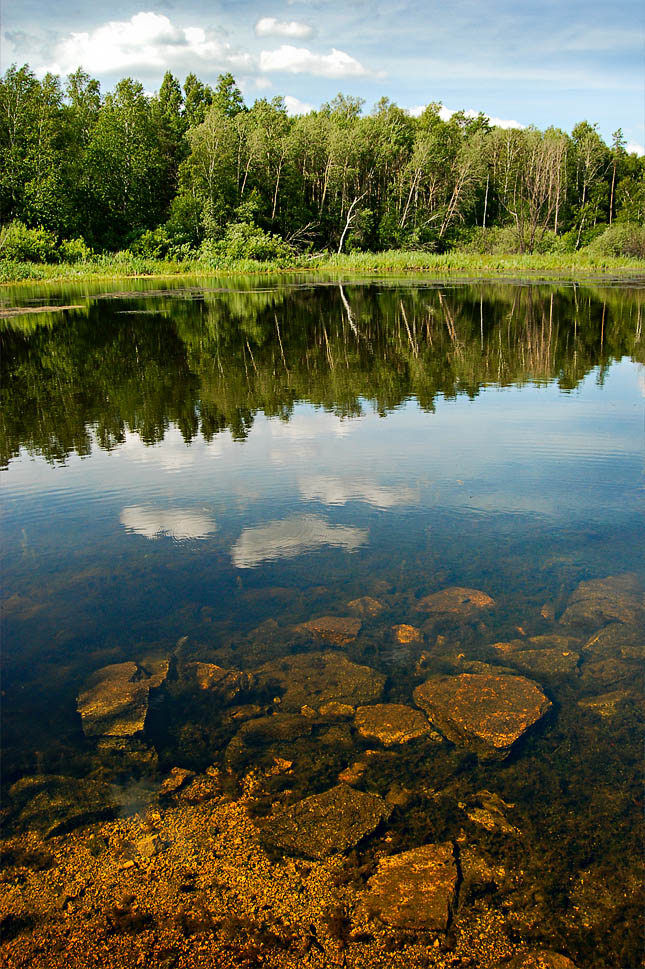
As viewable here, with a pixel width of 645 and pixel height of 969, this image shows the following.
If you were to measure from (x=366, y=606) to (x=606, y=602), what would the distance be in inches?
69.5

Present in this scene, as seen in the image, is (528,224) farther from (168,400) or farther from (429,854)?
(429,854)

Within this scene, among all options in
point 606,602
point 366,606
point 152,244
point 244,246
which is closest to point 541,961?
point 366,606

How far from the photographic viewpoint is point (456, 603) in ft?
16.6

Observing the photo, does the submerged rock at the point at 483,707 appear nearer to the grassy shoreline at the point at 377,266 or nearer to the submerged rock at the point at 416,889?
the submerged rock at the point at 416,889

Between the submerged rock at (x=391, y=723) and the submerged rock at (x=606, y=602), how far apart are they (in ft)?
5.07

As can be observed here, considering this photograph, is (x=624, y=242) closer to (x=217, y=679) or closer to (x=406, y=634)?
(x=406, y=634)

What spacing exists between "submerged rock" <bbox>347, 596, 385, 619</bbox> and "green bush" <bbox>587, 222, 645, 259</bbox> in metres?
62.0

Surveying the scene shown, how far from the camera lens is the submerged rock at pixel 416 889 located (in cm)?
267

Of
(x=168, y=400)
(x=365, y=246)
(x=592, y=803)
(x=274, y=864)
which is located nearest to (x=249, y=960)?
(x=274, y=864)

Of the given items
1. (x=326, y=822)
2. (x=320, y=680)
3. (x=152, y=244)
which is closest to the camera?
(x=326, y=822)

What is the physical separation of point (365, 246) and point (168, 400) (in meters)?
64.1

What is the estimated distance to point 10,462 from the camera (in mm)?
8742

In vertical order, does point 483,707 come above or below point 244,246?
below

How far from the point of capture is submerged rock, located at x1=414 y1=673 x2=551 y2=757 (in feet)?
12.1
